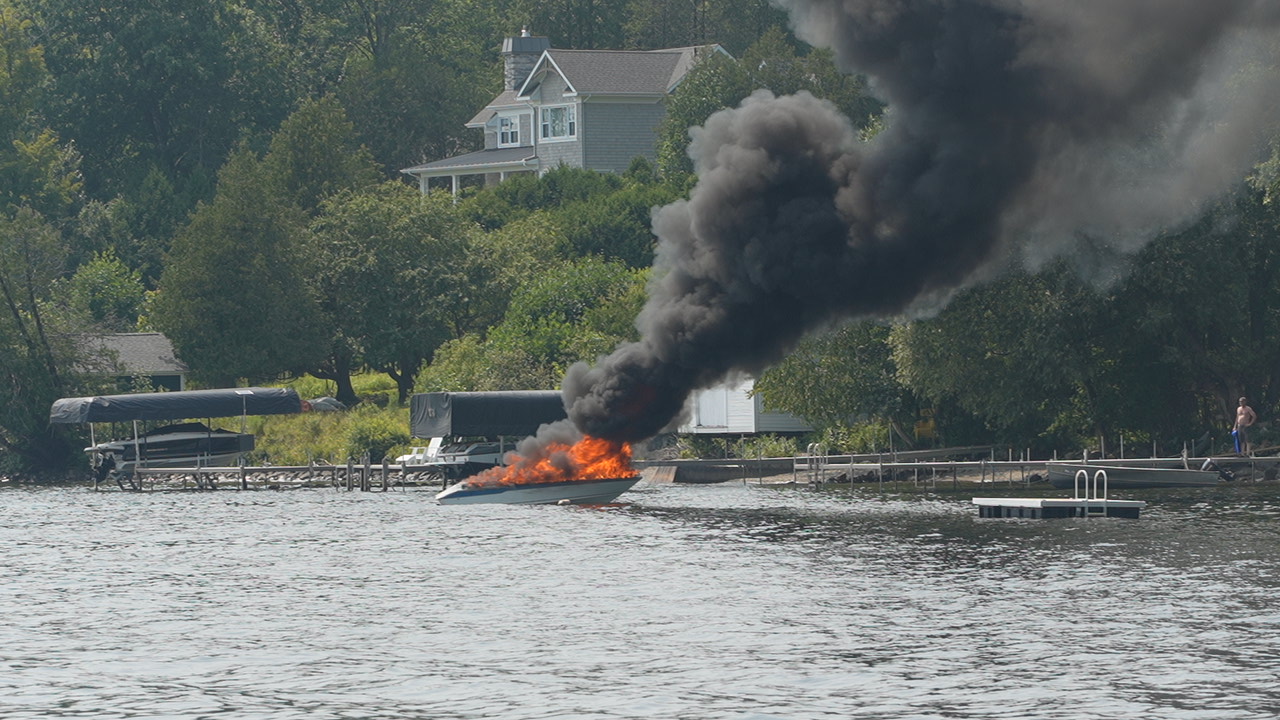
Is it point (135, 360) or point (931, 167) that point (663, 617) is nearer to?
point (931, 167)

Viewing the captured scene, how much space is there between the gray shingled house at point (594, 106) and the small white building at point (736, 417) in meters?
43.9

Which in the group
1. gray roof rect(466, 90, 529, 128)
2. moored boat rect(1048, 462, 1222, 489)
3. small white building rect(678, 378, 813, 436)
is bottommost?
moored boat rect(1048, 462, 1222, 489)

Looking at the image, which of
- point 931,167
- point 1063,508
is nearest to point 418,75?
point 1063,508

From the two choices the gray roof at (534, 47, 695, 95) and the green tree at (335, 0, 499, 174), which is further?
the green tree at (335, 0, 499, 174)

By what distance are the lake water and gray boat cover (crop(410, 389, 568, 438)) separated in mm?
14050

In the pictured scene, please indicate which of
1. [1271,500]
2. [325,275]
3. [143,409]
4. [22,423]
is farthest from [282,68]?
[1271,500]

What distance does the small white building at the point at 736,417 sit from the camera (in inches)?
3482

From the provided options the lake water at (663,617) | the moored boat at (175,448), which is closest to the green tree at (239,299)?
the moored boat at (175,448)

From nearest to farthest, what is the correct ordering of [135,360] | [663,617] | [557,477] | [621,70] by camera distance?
[663,617]
[557,477]
[135,360]
[621,70]

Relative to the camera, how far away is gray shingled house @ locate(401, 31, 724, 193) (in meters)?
134

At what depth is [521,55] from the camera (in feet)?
475

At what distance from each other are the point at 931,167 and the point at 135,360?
7176 cm

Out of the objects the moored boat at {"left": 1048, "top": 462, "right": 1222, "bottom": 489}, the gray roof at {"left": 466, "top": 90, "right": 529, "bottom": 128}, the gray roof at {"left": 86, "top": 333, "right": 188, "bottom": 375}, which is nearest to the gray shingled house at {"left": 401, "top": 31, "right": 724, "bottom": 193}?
the gray roof at {"left": 466, "top": 90, "right": 529, "bottom": 128}

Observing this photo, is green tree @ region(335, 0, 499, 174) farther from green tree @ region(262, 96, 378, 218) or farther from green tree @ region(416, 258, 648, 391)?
green tree @ region(416, 258, 648, 391)
